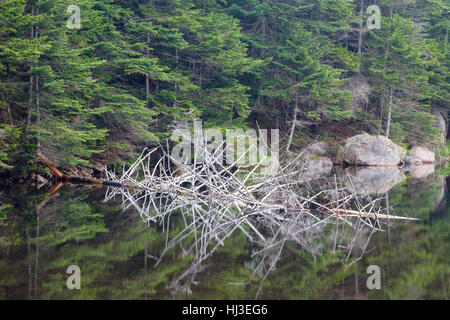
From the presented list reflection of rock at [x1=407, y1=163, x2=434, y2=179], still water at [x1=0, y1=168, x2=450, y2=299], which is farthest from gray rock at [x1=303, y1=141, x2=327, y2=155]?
still water at [x1=0, y1=168, x2=450, y2=299]

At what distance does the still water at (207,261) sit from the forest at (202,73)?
19.3 ft

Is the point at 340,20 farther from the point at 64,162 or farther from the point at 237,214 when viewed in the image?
the point at 237,214

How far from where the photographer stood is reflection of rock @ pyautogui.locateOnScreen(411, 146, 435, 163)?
26594 millimetres

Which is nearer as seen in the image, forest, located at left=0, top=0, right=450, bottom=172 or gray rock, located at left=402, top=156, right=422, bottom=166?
forest, located at left=0, top=0, right=450, bottom=172

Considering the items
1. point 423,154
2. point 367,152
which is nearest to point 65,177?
point 367,152

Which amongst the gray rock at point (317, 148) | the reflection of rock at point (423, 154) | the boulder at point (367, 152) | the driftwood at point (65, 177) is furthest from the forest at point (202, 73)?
the boulder at point (367, 152)

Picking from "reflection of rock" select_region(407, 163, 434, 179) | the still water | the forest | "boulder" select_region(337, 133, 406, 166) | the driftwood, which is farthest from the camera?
"boulder" select_region(337, 133, 406, 166)

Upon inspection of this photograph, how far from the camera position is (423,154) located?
88.2ft

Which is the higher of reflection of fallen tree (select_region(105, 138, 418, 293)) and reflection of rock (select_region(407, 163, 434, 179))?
reflection of rock (select_region(407, 163, 434, 179))

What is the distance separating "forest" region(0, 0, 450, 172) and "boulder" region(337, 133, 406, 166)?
1285mm

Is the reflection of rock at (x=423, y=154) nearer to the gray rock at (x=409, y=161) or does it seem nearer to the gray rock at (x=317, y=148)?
the gray rock at (x=409, y=161)

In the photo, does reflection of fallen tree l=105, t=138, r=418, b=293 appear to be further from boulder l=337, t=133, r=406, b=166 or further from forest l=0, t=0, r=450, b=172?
boulder l=337, t=133, r=406, b=166

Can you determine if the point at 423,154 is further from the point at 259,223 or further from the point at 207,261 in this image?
the point at 207,261

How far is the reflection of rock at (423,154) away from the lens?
2659 cm
